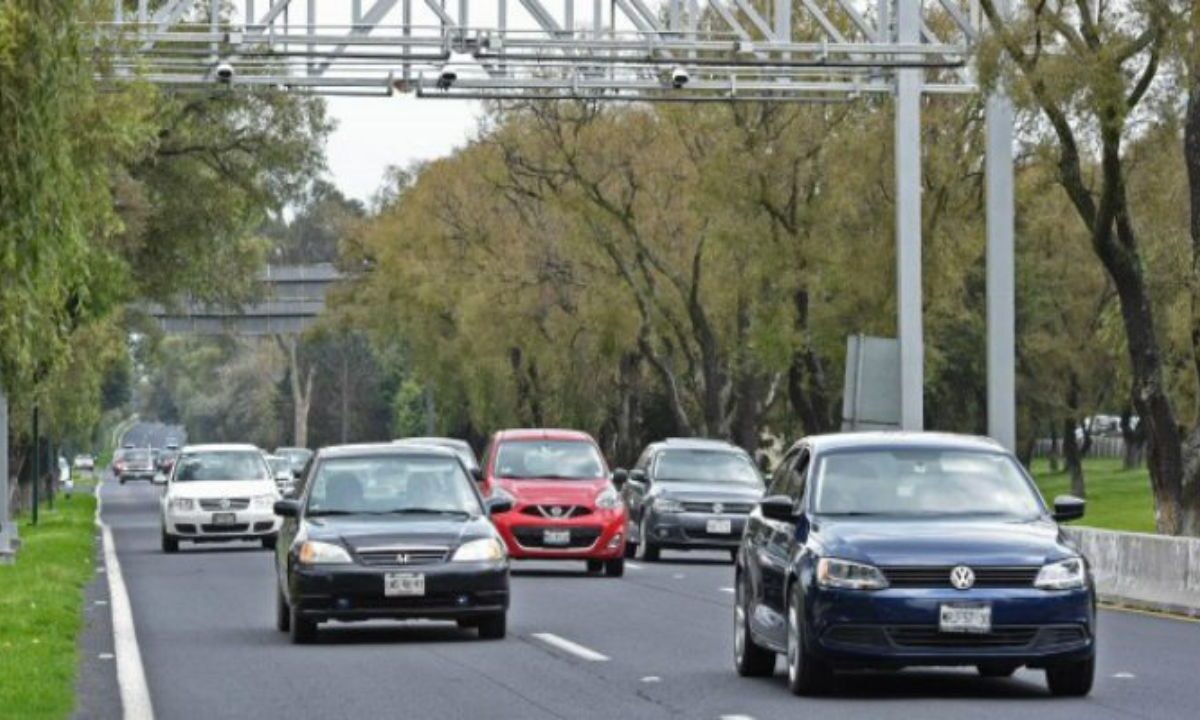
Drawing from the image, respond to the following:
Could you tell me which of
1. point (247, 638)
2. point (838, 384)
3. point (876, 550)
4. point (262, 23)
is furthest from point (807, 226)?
point (876, 550)

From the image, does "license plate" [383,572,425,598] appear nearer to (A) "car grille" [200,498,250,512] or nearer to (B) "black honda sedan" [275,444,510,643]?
(B) "black honda sedan" [275,444,510,643]

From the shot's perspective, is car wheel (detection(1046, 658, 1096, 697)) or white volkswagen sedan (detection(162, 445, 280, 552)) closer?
car wheel (detection(1046, 658, 1096, 697))

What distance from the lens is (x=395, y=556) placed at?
22.6 m

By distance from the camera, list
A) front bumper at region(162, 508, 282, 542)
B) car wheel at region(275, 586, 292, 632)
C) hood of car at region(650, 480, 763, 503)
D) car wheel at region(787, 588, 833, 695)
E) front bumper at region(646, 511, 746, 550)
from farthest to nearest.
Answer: front bumper at region(162, 508, 282, 542)
hood of car at region(650, 480, 763, 503)
front bumper at region(646, 511, 746, 550)
car wheel at region(275, 586, 292, 632)
car wheel at region(787, 588, 833, 695)

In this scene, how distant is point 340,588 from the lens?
74.0 ft

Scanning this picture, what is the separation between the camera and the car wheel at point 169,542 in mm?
46000

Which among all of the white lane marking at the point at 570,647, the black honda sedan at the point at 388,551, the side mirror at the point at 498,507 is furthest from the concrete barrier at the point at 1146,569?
the black honda sedan at the point at 388,551

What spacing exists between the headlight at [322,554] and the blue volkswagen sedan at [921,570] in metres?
4.99

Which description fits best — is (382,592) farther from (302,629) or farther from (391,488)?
(391,488)

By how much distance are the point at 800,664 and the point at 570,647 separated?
5179 mm

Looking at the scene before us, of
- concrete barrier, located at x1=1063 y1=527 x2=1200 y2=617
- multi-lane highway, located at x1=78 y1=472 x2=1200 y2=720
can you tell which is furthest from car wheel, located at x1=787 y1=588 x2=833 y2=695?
concrete barrier, located at x1=1063 y1=527 x2=1200 y2=617

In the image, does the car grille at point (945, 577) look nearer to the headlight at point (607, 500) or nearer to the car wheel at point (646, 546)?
the headlight at point (607, 500)

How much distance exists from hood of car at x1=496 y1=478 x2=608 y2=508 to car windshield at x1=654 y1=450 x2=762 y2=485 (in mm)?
5450

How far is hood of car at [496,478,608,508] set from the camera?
35.8m
